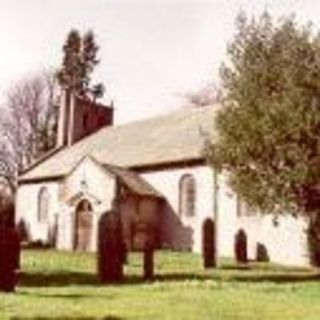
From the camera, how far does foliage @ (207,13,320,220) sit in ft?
87.1

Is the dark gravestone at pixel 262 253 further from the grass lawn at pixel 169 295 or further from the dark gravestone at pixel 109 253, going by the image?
the dark gravestone at pixel 109 253

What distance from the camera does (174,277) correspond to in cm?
2480

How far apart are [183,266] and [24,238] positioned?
24045 mm

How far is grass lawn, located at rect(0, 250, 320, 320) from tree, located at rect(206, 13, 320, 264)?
10.2 feet

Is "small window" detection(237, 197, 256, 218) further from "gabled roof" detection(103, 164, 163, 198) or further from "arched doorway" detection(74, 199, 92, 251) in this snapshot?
"arched doorway" detection(74, 199, 92, 251)

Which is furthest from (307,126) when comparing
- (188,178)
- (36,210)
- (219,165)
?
(36,210)

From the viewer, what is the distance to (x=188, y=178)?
42.5 meters

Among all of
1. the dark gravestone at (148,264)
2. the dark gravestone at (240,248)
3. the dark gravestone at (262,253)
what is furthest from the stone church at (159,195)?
the dark gravestone at (148,264)

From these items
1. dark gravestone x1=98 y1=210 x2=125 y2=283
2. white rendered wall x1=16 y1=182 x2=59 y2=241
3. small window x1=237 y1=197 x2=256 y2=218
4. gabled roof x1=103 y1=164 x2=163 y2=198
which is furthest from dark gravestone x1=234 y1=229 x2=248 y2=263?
white rendered wall x1=16 y1=182 x2=59 y2=241

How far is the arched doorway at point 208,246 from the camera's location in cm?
3003

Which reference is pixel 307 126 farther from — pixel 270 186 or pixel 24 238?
pixel 24 238

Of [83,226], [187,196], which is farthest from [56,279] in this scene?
[83,226]

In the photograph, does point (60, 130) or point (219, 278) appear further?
point (60, 130)

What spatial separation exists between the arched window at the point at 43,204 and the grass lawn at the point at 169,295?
833 inches
